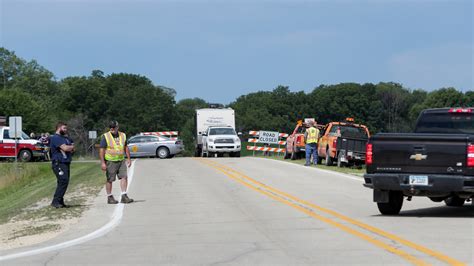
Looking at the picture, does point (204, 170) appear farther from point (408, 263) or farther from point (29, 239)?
point (408, 263)

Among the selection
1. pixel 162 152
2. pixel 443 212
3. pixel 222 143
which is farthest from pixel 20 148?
pixel 443 212

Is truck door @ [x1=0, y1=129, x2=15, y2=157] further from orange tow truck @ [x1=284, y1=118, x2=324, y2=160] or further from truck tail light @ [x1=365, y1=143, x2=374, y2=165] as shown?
truck tail light @ [x1=365, y1=143, x2=374, y2=165]

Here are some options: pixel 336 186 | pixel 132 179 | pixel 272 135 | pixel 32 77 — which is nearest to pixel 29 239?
pixel 336 186

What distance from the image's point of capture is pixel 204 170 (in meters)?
28.0

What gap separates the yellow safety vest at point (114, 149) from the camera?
17094 mm

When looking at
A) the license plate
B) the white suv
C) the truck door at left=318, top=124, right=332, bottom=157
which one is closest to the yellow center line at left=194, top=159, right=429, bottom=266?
the license plate

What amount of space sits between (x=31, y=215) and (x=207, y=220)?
430 cm

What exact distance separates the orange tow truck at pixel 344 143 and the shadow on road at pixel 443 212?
12.2 meters

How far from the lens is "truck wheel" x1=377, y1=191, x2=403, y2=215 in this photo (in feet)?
46.2

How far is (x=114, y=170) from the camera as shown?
17125mm

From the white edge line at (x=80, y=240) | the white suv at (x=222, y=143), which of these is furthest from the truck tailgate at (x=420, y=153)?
the white suv at (x=222, y=143)

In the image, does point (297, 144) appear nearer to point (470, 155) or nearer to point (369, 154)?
point (369, 154)

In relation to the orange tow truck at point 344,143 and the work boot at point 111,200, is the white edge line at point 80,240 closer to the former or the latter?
the work boot at point 111,200

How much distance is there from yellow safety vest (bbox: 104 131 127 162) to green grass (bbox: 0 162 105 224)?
1.31m
